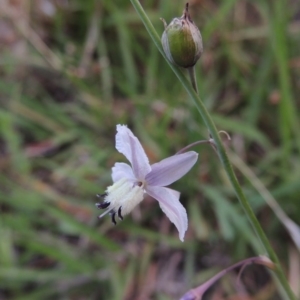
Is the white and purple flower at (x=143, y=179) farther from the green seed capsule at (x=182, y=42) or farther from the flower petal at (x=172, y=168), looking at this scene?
the green seed capsule at (x=182, y=42)

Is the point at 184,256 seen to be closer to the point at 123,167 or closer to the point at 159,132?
the point at 159,132

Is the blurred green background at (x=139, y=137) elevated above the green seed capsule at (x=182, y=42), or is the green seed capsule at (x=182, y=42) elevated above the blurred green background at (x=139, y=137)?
the blurred green background at (x=139, y=137)

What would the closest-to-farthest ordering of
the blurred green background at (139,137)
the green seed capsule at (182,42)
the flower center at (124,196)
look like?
the green seed capsule at (182,42) < the flower center at (124,196) < the blurred green background at (139,137)

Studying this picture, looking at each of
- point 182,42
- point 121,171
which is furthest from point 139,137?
point 182,42

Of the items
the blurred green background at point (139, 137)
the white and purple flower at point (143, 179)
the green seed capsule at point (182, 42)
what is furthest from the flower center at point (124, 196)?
the blurred green background at point (139, 137)

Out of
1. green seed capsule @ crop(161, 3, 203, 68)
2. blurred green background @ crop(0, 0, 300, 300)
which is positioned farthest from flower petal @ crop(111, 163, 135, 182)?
blurred green background @ crop(0, 0, 300, 300)

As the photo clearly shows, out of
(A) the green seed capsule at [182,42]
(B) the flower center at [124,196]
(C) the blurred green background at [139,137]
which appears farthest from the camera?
(C) the blurred green background at [139,137]

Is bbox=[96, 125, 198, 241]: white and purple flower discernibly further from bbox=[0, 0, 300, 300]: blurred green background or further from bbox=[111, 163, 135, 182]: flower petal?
bbox=[0, 0, 300, 300]: blurred green background

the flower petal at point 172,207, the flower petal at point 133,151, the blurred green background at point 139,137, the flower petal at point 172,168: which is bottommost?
the flower petal at point 172,207
